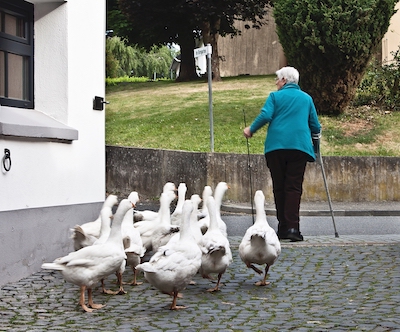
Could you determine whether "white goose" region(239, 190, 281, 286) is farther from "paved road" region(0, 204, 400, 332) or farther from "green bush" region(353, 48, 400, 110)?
"green bush" region(353, 48, 400, 110)

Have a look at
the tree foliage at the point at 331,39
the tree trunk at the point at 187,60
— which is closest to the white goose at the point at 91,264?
the tree foliage at the point at 331,39

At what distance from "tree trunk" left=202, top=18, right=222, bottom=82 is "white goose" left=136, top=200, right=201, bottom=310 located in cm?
2258

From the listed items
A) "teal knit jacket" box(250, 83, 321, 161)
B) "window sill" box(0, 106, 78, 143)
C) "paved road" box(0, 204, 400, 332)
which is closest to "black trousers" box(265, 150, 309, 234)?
"teal knit jacket" box(250, 83, 321, 161)

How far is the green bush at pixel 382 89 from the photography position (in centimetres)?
2259

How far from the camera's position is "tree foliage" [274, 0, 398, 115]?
20219 millimetres

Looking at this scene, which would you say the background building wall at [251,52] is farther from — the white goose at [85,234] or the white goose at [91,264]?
the white goose at [91,264]

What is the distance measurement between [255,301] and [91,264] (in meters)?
1.42

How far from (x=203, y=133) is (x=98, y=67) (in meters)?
10.4

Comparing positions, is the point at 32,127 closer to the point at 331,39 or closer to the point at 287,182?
the point at 287,182

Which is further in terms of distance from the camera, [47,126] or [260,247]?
[47,126]

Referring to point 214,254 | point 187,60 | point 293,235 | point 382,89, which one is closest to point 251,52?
point 187,60

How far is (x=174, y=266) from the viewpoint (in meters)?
7.09

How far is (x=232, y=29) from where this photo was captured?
111 feet

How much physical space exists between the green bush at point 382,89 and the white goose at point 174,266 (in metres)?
16.0
